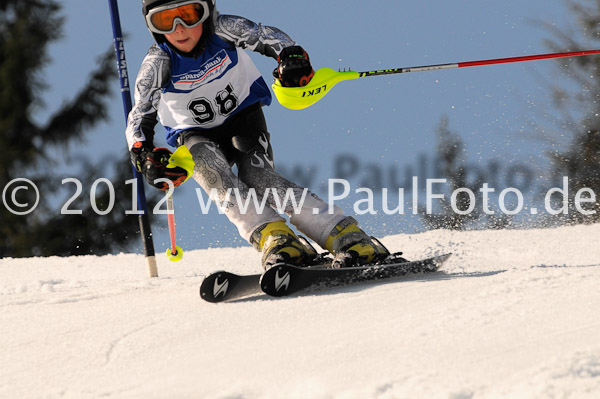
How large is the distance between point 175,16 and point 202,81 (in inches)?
15.3

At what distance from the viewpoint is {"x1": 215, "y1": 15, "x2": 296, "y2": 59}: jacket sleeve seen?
157 inches

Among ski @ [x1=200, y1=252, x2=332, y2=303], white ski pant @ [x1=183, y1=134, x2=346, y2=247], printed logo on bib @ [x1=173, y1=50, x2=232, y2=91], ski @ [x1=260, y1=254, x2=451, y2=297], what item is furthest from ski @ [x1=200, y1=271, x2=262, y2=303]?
printed logo on bib @ [x1=173, y1=50, x2=232, y2=91]

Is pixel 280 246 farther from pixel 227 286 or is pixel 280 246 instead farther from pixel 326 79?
pixel 326 79

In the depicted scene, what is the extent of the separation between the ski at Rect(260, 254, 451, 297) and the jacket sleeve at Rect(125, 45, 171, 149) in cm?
108

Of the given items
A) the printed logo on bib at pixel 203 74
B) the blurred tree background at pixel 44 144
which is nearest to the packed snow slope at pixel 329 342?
the printed logo on bib at pixel 203 74

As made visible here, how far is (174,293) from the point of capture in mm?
3959

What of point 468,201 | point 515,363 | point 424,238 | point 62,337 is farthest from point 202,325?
point 468,201

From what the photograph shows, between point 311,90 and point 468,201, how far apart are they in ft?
21.3

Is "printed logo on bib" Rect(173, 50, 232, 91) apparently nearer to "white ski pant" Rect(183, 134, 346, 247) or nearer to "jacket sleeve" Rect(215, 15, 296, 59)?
"jacket sleeve" Rect(215, 15, 296, 59)

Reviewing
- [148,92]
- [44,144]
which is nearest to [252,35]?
[148,92]

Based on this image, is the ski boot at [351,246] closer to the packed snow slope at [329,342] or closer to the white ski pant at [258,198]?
the white ski pant at [258,198]

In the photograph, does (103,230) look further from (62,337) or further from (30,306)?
(62,337)

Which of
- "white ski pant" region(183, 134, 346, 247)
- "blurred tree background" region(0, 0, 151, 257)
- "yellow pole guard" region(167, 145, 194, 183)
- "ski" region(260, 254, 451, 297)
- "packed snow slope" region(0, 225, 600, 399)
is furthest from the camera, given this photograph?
"blurred tree background" region(0, 0, 151, 257)

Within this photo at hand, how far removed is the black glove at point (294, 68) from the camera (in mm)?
3736
